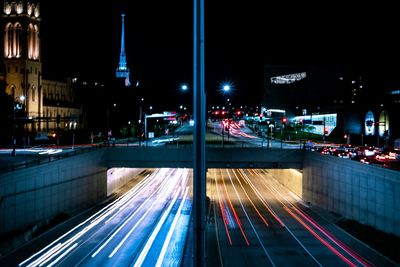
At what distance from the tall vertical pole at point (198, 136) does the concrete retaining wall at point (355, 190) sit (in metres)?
21.7

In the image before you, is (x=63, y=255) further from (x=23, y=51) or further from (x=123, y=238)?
(x=23, y=51)

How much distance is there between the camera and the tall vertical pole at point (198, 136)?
9.24m

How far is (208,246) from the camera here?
97.3ft

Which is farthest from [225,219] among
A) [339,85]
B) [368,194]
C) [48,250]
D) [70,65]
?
[70,65]

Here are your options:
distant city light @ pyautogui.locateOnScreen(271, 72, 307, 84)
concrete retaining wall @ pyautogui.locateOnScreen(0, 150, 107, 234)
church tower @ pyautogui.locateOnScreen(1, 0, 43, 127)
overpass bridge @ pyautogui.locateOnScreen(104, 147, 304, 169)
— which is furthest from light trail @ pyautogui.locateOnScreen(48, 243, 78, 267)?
distant city light @ pyautogui.locateOnScreen(271, 72, 307, 84)

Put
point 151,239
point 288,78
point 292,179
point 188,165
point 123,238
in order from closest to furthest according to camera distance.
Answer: point 151,239, point 123,238, point 188,165, point 292,179, point 288,78

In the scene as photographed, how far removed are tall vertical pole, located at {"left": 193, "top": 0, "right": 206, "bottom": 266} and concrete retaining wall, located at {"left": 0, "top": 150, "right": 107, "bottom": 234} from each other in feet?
69.9

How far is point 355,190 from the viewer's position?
115 ft

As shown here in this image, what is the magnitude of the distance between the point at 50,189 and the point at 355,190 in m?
21.4

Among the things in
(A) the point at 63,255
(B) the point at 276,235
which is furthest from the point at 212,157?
(A) the point at 63,255

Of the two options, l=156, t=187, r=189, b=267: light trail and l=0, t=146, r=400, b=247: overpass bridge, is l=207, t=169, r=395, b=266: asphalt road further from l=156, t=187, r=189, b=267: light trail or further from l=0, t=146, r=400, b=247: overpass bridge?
l=156, t=187, r=189, b=267: light trail

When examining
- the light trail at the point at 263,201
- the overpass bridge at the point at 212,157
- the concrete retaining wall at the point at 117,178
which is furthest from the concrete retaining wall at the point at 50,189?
the light trail at the point at 263,201

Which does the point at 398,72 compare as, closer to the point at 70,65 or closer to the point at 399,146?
the point at 399,146

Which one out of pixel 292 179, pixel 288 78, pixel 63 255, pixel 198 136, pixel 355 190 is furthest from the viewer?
pixel 288 78
